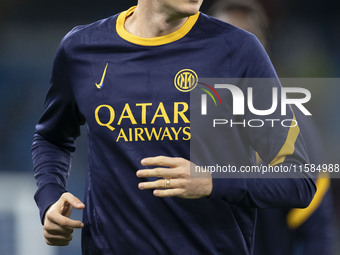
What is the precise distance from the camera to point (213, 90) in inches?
78.8

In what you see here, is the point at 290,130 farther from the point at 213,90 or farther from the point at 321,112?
the point at 321,112

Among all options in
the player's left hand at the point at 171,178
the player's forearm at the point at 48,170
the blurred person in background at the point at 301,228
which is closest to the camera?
the player's left hand at the point at 171,178

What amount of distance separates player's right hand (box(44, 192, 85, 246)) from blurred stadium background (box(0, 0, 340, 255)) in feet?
15.0

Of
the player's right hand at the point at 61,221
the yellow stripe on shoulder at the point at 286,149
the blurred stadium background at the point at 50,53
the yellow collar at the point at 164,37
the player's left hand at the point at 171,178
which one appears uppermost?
the blurred stadium background at the point at 50,53

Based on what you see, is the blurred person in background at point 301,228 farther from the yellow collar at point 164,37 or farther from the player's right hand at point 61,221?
the player's right hand at point 61,221

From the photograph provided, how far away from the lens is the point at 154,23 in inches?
82.3

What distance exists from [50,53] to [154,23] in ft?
19.0

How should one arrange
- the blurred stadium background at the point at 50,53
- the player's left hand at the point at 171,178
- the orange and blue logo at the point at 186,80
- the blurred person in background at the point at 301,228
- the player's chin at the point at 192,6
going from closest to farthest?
the player's left hand at the point at 171,178 → the player's chin at the point at 192,6 → the orange and blue logo at the point at 186,80 → the blurred person in background at the point at 301,228 → the blurred stadium background at the point at 50,53

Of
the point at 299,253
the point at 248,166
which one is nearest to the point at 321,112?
the point at 299,253

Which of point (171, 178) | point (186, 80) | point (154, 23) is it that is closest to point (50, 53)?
point (154, 23)

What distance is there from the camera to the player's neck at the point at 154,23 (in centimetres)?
207

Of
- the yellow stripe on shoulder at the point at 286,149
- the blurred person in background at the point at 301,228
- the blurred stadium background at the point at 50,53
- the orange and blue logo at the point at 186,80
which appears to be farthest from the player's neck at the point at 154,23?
the blurred stadium background at the point at 50,53

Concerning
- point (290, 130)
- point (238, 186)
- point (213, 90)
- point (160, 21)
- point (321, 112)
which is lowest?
point (238, 186)

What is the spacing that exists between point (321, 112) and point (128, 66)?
5833 millimetres
